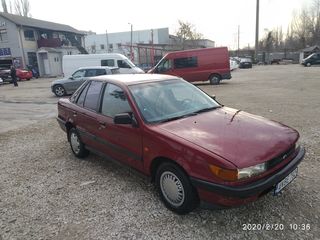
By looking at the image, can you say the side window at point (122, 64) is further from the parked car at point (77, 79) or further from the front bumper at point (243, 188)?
the front bumper at point (243, 188)

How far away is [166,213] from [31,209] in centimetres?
180

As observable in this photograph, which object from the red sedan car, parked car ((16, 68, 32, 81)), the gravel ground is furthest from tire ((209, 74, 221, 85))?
parked car ((16, 68, 32, 81))

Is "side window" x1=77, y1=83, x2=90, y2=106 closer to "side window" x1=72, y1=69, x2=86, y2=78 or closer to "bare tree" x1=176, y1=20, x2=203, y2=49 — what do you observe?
"side window" x1=72, y1=69, x2=86, y2=78

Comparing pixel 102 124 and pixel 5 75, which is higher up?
pixel 5 75

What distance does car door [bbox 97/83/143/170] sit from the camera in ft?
11.9

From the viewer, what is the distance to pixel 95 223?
3.21 meters

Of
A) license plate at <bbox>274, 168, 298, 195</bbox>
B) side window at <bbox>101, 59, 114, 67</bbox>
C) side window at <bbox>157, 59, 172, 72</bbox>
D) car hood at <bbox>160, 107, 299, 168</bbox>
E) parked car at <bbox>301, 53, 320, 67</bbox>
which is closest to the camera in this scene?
car hood at <bbox>160, 107, 299, 168</bbox>

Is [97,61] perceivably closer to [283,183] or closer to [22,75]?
[22,75]

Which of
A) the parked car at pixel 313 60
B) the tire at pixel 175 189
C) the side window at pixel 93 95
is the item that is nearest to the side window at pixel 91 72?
the side window at pixel 93 95

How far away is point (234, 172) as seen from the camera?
8.62 ft

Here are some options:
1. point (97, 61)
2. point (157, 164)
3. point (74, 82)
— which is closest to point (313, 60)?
point (97, 61)

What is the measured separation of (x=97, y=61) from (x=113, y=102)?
56.7 ft

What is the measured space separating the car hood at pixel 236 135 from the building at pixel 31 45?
35113mm

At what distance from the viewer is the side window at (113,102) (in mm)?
3882
